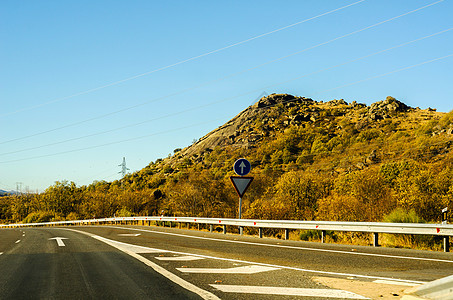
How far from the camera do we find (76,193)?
92.3 m

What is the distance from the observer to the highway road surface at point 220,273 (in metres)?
6.38

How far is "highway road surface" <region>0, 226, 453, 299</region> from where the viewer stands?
638cm

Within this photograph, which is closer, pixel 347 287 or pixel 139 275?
pixel 347 287

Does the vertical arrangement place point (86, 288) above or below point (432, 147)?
below

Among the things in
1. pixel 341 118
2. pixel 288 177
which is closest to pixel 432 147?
pixel 288 177

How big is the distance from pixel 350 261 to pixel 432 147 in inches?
2887

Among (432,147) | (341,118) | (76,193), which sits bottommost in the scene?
(76,193)

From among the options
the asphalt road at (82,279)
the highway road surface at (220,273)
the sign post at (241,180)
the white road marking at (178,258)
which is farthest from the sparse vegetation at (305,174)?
the asphalt road at (82,279)

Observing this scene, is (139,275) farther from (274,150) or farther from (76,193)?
(274,150)

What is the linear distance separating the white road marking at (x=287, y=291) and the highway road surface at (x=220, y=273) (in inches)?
0.5

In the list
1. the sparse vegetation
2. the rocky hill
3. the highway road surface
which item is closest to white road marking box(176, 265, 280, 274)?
the highway road surface

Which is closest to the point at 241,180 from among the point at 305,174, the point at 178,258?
the point at 178,258

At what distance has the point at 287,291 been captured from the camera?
6426 millimetres

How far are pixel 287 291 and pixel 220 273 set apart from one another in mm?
2031
